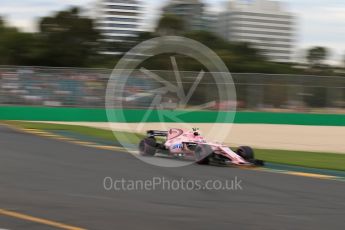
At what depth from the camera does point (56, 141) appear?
1429 centimetres

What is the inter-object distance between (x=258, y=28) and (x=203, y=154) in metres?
61.3

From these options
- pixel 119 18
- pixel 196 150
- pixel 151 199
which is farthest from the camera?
pixel 119 18

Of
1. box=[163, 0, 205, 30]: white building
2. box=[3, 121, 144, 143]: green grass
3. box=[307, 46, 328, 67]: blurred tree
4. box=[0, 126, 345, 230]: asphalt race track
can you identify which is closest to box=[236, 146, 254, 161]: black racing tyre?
box=[0, 126, 345, 230]: asphalt race track

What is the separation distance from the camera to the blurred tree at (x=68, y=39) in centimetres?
5297

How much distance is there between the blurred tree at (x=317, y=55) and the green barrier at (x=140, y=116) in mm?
42454

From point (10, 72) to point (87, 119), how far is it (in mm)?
3921

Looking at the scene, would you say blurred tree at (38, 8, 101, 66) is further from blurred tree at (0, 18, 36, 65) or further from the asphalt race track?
the asphalt race track

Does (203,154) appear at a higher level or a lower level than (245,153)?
higher

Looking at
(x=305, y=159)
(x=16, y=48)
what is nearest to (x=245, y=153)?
(x=305, y=159)

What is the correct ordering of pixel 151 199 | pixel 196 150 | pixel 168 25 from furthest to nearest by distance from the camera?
pixel 168 25
pixel 196 150
pixel 151 199

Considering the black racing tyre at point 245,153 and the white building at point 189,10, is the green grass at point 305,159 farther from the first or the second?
the white building at point 189,10

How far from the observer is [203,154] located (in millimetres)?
10898

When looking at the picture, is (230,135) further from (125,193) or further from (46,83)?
(125,193)

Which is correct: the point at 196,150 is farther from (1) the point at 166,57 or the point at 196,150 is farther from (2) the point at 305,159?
(1) the point at 166,57
